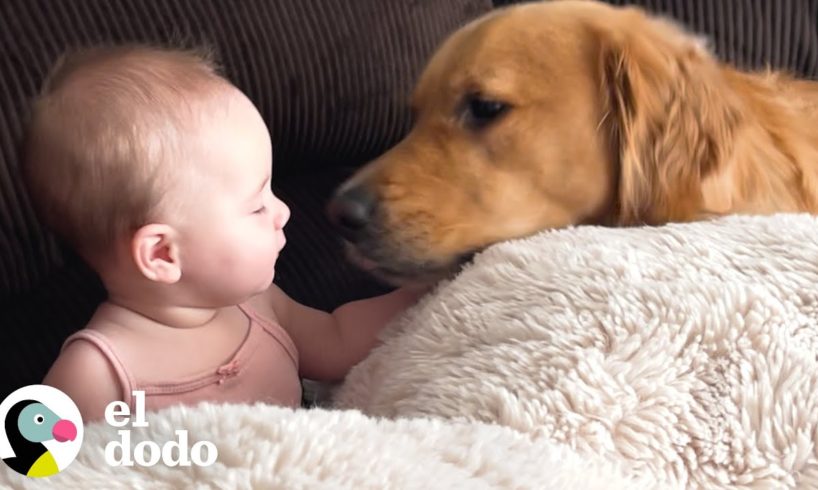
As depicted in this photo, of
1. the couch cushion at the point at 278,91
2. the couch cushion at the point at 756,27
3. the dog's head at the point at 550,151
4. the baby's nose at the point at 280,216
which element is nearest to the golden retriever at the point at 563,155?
the dog's head at the point at 550,151

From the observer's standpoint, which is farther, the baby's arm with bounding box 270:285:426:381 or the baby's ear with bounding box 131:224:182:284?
→ the baby's arm with bounding box 270:285:426:381

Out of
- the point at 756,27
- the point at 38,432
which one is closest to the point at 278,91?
the point at 38,432

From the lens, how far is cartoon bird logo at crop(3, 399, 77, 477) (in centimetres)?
58

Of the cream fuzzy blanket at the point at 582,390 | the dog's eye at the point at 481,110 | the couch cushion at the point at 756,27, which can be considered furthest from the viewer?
the couch cushion at the point at 756,27

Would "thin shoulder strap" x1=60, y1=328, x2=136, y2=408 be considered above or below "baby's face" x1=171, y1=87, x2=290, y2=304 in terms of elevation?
below

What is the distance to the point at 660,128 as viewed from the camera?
1.08 metres

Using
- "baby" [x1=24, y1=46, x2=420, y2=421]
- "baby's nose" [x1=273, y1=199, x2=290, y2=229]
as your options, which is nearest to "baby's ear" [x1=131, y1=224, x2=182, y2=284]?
"baby" [x1=24, y1=46, x2=420, y2=421]

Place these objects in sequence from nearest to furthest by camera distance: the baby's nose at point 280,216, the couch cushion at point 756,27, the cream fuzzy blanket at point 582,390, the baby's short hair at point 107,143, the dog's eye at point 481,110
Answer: the cream fuzzy blanket at point 582,390, the baby's short hair at point 107,143, the baby's nose at point 280,216, the dog's eye at point 481,110, the couch cushion at point 756,27

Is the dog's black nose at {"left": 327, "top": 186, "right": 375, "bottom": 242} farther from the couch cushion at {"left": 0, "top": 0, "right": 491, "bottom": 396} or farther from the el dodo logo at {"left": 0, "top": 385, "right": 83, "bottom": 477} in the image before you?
the el dodo logo at {"left": 0, "top": 385, "right": 83, "bottom": 477}

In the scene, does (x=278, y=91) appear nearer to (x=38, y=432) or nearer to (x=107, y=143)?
(x=107, y=143)

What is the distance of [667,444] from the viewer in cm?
66

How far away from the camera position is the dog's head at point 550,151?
1076 millimetres

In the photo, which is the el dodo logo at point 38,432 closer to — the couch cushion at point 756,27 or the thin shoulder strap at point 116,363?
the thin shoulder strap at point 116,363

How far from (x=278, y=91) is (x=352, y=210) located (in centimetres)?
29
